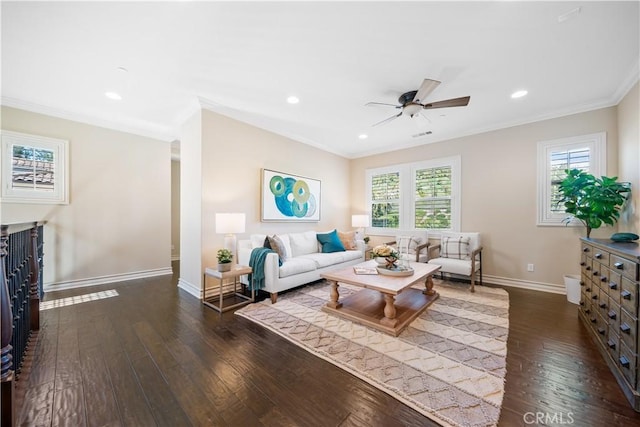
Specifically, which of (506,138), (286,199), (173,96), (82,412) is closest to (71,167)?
(173,96)

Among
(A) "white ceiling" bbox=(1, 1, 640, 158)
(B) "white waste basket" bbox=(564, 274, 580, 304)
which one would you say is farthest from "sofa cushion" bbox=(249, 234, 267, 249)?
(B) "white waste basket" bbox=(564, 274, 580, 304)

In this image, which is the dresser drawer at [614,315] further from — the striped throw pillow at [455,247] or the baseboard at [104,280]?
the baseboard at [104,280]

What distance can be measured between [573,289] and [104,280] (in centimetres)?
713

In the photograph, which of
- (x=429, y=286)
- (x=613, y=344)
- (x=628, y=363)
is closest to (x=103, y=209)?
(x=429, y=286)

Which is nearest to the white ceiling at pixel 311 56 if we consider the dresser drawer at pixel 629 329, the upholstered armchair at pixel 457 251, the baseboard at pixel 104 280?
the upholstered armchair at pixel 457 251

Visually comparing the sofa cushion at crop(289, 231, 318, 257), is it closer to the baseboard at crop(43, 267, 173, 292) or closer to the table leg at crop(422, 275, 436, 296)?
the table leg at crop(422, 275, 436, 296)

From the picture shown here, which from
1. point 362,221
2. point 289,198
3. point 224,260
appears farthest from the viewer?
point 362,221

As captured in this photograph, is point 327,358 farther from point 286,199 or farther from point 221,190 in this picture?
point 286,199

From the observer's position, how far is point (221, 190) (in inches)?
147

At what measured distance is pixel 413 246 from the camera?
4613 millimetres

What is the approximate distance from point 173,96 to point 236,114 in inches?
33.8

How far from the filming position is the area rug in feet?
5.07

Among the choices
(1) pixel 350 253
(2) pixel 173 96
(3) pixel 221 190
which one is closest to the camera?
(2) pixel 173 96

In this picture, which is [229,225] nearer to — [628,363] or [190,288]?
[190,288]
